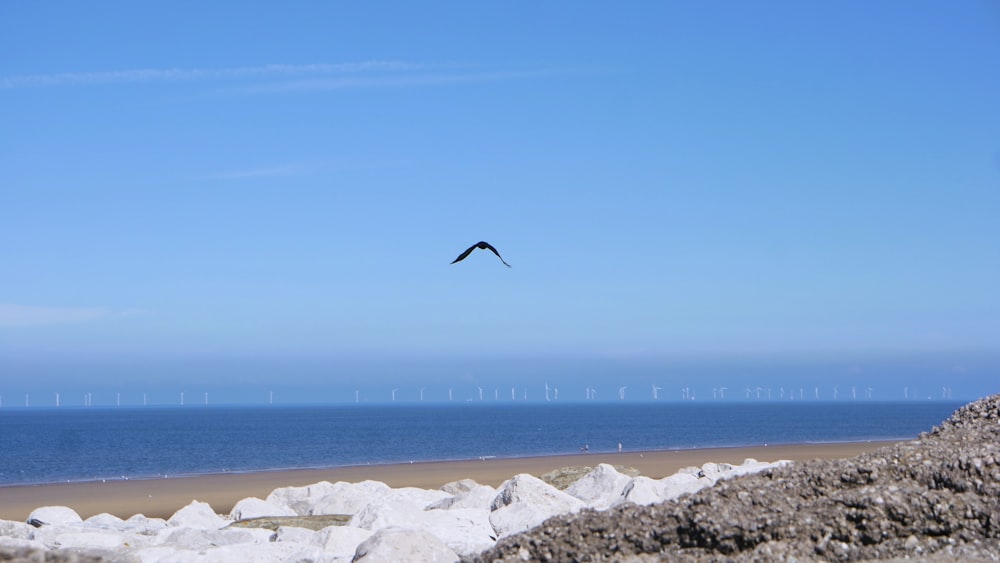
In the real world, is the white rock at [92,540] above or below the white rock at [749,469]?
below

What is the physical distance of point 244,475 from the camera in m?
38.8

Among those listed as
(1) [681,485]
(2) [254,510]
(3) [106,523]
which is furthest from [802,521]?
(3) [106,523]

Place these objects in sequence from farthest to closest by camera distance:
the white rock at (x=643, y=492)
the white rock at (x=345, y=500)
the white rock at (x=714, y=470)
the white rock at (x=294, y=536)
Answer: the white rock at (x=714, y=470) < the white rock at (x=345, y=500) < the white rock at (x=643, y=492) < the white rock at (x=294, y=536)

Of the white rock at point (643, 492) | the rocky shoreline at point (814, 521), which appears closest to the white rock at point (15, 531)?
the white rock at point (643, 492)

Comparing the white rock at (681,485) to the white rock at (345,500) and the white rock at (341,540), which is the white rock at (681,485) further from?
the white rock at (341,540)

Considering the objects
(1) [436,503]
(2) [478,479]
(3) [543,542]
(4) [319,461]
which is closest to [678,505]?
(3) [543,542]

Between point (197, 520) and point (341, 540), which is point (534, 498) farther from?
point (197, 520)

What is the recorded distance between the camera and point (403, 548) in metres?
9.82

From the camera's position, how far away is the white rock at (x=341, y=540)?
465 inches

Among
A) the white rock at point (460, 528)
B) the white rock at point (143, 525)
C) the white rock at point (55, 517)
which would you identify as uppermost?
the white rock at point (460, 528)

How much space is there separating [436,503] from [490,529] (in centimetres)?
590

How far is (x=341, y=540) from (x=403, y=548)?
258cm

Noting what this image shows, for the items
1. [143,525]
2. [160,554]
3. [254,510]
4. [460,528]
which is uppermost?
[460,528]

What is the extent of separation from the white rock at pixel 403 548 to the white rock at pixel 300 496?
11.6m
